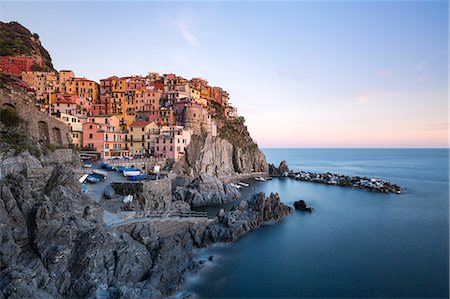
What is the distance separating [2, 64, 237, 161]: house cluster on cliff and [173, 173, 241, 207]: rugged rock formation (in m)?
9.52

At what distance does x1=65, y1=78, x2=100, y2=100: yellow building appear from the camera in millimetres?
54969

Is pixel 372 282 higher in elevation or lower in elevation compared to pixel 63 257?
lower

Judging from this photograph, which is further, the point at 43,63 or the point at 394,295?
the point at 43,63

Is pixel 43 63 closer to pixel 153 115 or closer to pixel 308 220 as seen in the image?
pixel 153 115

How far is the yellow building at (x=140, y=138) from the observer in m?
46.5

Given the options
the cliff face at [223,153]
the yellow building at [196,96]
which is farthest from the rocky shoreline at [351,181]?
the yellow building at [196,96]

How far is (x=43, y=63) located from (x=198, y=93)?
35.5 meters

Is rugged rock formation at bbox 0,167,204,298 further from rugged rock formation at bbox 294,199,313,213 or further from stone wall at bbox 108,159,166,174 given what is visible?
rugged rock formation at bbox 294,199,313,213

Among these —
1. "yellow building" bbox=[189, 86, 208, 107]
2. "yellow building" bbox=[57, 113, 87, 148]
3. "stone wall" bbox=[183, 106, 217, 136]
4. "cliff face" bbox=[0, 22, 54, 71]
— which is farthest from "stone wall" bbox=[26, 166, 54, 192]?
"cliff face" bbox=[0, 22, 54, 71]

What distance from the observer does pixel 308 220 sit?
3216 cm

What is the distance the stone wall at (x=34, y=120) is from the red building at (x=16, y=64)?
3102cm

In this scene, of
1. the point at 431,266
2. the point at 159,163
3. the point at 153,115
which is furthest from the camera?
the point at 153,115

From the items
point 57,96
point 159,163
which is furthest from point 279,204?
point 57,96

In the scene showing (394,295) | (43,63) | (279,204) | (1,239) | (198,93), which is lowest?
(394,295)
